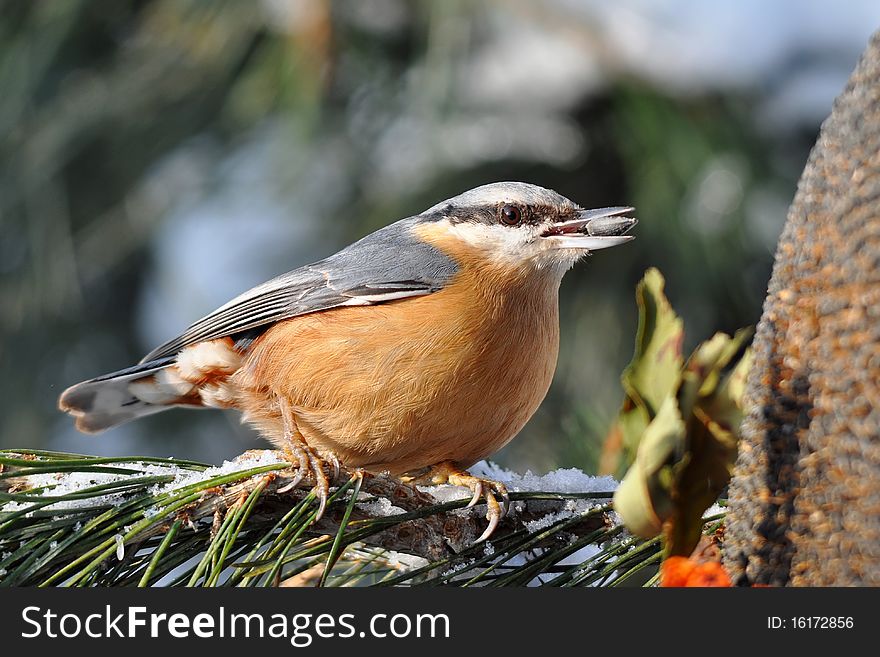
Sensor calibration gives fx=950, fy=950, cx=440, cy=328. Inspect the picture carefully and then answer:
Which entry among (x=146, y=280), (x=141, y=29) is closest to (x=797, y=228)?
(x=141, y=29)

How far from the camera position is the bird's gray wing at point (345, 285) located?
8.53ft

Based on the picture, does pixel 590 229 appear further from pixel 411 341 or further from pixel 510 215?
pixel 411 341

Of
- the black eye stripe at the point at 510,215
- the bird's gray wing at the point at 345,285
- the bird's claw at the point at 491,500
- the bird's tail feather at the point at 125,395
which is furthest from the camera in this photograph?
the bird's tail feather at the point at 125,395

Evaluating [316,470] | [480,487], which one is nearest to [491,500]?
[480,487]

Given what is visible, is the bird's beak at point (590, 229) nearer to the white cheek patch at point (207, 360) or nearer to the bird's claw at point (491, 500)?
the bird's claw at point (491, 500)

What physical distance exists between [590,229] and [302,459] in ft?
3.77

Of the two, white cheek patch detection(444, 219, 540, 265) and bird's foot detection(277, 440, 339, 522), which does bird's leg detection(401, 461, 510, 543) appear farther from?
white cheek patch detection(444, 219, 540, 265)

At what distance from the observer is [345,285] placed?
270 cm

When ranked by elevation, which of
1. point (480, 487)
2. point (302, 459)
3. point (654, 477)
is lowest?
point (654, 477)

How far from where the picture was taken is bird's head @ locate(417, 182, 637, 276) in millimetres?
2557

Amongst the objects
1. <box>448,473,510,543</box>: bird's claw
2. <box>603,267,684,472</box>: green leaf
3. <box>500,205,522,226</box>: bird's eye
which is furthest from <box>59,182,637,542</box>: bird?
<box>603,267,684,472</box>: green leaf

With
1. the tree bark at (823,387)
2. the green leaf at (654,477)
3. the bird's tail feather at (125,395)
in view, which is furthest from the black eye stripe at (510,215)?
the green leaf at (654,477)

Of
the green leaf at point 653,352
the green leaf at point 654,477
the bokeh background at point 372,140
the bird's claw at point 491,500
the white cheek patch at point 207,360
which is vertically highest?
the bokeh background at point 372,140

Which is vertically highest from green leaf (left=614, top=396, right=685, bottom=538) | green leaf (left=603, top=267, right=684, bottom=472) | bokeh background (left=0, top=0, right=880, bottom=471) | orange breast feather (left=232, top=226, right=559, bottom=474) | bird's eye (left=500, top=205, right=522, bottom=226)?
bokeh background (left=0, top=0, right=880, bottom=471)
